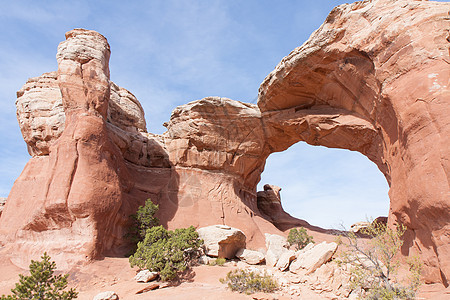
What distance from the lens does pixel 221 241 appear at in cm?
1766

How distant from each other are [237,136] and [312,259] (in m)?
12.6

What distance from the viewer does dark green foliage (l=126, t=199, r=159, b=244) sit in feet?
62.8

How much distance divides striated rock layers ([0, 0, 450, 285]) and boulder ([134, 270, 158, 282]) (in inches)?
106

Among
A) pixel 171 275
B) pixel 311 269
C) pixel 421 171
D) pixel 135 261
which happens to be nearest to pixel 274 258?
pixel 311 269

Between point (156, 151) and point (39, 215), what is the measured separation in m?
10.6

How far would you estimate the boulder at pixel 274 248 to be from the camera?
17078 mm

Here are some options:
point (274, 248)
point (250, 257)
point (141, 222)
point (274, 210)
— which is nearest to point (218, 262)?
point (250, 257)

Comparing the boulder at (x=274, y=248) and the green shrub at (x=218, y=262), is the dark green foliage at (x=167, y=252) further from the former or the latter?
the boulder at (x=274, y=248)

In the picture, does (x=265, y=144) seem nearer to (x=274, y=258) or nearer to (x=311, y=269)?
(x=274, y=258)

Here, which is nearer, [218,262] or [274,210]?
[218,262]

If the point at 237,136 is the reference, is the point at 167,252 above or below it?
below

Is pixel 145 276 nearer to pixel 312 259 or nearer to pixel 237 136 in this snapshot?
pixel 312 259

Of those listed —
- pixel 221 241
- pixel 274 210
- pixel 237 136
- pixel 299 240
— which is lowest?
pixel 221 241

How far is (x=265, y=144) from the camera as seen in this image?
86.8 feet
